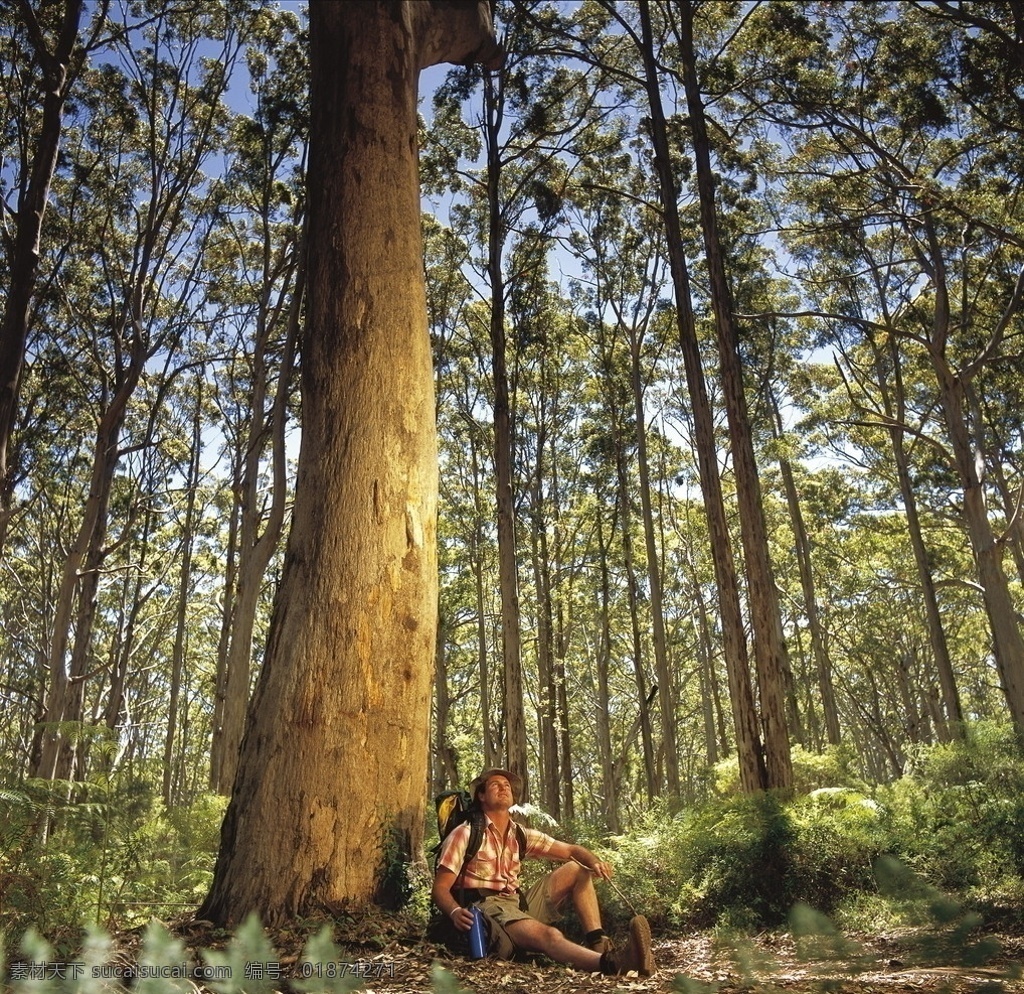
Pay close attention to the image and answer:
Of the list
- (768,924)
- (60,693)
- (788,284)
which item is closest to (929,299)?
(788,284)

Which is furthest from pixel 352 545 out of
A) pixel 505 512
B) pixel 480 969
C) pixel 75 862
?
pixel 505 512

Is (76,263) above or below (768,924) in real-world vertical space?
above

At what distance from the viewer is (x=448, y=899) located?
3.49 meters

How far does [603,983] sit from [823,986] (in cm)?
248

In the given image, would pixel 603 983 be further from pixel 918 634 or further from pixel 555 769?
pixel 918 634

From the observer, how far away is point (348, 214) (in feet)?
14.8

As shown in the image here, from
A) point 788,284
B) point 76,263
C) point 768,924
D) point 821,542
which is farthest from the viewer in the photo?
point 821,542

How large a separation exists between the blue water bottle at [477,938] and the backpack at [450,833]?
39 millimetres

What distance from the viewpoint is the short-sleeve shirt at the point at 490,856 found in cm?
370

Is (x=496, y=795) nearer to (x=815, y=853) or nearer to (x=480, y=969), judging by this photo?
(x=480, y=969)

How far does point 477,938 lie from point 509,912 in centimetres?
24

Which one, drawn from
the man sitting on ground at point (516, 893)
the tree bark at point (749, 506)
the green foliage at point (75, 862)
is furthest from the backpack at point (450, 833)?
the tree bark at point (749, 506)

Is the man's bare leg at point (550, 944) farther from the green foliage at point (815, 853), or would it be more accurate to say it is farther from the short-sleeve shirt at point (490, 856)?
the green foliage at point (815, 853)

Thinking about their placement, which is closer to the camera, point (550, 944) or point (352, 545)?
point (550, 944)
